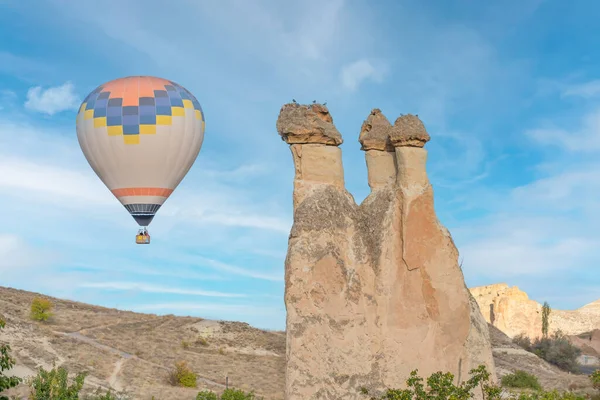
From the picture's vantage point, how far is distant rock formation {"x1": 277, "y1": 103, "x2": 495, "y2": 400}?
1265 cm

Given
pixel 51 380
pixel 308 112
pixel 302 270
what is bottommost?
pixel 51 380

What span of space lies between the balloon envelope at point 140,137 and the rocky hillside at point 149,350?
7752 mm

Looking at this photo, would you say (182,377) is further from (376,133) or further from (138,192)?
(376,133)

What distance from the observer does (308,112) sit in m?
13.7

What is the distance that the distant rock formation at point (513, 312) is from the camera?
86.6 metres

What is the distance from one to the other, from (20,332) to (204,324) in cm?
1682

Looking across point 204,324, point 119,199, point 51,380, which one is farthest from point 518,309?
point 51,380

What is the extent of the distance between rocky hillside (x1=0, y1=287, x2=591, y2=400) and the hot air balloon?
7826mm

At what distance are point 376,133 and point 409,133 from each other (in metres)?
0.93

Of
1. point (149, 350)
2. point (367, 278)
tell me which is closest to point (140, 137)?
point (149, 350)

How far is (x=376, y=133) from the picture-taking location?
47.6 feet

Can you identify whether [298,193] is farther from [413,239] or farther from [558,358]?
[558,358]

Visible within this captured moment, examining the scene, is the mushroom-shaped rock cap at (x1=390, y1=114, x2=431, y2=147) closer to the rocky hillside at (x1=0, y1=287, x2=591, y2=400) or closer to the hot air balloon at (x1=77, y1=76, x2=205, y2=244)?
the rocky hillside at (x1=0, y1=287, x2=591, y2=400)

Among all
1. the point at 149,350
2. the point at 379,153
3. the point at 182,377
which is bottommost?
the point at 182,377
